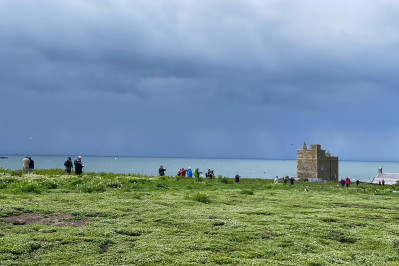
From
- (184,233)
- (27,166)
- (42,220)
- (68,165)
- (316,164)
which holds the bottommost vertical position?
(184,233)

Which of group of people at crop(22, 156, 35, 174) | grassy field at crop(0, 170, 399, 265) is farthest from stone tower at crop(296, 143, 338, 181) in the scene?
grassy field at crop(0, 170, 399, 265)

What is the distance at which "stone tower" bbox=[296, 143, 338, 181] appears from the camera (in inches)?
4094

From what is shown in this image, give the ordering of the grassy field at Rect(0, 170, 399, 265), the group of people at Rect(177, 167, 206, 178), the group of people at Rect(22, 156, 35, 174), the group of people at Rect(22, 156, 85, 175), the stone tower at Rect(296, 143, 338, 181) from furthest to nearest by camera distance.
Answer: the stone tower at Rect(296, 143, 338, 181) < the group of people at Rect(177, 167, 206, 178) < the group of people at Rect(22, 156, 35, 174) < the group of people at Rect(22, 156, 85, 175) < the grassy field at Rect(0, 170, 399, 265)

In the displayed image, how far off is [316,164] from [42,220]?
98.0 m

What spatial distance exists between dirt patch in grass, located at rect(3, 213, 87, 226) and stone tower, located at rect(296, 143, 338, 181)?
97.3 meters

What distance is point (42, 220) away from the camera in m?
13.2

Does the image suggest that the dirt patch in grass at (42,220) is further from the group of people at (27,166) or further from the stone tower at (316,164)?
the stone tower at (316,164)

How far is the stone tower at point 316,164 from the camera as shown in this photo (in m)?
104

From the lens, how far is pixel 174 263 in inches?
355

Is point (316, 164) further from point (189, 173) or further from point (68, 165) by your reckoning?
point (68, 165)

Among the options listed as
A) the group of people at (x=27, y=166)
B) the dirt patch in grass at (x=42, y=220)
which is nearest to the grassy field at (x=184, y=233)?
the dirt patch in grass at (x=42, y=220)

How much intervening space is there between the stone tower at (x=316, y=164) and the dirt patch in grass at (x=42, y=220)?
319ft

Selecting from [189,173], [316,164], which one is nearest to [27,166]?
[189,173]

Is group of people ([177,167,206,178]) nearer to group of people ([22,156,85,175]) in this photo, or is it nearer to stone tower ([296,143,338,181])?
group of people ([22,156,85,175])
